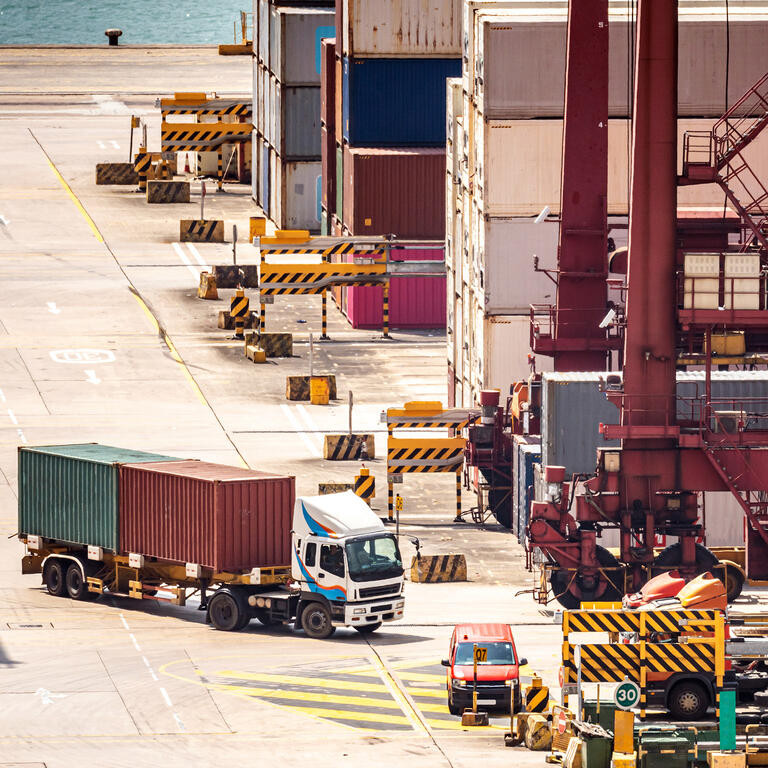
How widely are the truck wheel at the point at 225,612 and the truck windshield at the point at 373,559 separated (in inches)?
123

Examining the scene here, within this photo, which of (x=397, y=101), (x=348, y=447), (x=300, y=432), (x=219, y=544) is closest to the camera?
(x=219, y=544)

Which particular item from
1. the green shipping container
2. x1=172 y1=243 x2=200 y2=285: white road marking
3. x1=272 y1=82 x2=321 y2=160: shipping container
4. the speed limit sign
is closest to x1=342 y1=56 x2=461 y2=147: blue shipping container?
x1=172 y1=243 x2=200 y2=285: white road marking

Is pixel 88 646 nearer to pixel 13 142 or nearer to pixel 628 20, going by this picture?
pixel 628 20

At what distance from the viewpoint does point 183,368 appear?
8650cm

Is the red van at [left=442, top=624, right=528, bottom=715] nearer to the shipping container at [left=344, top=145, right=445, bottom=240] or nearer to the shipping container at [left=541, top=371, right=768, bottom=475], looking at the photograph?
the shipping container at [left=541, top=371, right=768, bottom=475]

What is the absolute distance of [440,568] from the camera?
60188mm

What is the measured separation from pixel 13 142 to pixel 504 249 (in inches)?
3039

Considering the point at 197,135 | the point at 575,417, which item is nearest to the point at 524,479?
the point at 575,417

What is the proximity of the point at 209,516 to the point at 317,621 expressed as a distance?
12.0 feet

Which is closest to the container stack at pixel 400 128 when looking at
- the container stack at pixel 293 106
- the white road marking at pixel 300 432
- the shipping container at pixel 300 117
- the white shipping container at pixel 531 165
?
the container stack at pixel 293 106

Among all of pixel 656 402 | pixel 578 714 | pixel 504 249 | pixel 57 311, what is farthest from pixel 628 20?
pixel 57 311

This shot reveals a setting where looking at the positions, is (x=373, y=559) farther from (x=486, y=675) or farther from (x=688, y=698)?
(x=688, y=698)

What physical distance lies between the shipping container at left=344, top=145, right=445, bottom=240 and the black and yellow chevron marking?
29348 millimetres

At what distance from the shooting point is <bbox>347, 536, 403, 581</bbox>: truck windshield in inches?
Result: 2104
